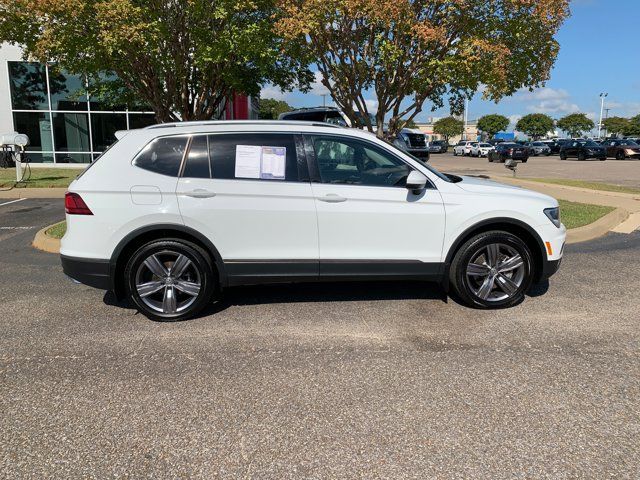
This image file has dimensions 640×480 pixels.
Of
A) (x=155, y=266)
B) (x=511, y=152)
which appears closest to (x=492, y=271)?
(x=155, y=266)

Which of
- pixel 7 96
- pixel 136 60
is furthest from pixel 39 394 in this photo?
pixel 7 96

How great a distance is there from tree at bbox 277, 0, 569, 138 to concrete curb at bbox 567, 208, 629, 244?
3.64 metres

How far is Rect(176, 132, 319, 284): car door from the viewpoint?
4.30m

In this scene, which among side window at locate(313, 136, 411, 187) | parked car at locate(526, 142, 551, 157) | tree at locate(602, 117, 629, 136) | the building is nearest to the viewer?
side window at locate(313, 136, 411, 187)

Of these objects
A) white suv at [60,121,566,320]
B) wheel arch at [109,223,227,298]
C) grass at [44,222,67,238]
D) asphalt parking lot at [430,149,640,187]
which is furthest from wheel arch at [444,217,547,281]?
asphalt parking lot at [430,149,640,187]

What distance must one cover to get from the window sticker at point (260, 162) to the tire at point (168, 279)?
0.81m

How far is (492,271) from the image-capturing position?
4.68m

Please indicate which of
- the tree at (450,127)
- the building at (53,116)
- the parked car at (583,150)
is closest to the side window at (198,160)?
the building at (53,116)

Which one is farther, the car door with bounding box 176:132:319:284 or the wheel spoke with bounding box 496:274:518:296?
the wheel spoke with bounding box 496:274:518:296

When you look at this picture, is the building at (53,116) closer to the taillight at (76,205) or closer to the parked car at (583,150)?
the taillight at (76,205)

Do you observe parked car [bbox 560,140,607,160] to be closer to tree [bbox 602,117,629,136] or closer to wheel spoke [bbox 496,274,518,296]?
wheel spoke [bbox 496,274,518,296]

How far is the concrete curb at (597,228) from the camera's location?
789cm

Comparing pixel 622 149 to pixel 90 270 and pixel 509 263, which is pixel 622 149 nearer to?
pixel 509 263

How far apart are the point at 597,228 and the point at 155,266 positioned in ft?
24.2
